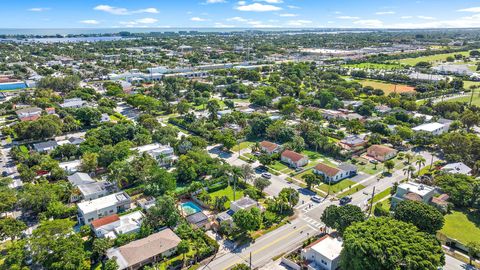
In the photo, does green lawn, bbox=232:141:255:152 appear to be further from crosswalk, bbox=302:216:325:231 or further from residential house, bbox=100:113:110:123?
residential house, bbox=100:113:110:123

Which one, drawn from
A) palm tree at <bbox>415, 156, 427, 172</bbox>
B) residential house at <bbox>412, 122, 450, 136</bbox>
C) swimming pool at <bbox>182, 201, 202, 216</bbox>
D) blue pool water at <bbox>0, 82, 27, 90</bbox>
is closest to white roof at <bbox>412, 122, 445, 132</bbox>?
residential house at <bbox>412, 122, 450, 136</bbox>

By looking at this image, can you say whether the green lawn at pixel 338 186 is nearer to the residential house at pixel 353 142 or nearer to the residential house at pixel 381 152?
the residential house at pixel 381 152

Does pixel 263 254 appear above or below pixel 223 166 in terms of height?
below

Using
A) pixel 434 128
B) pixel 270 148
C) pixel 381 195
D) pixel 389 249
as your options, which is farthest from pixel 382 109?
pixel 389 249

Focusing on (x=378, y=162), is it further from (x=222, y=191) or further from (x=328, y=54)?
(x=328, y=54)

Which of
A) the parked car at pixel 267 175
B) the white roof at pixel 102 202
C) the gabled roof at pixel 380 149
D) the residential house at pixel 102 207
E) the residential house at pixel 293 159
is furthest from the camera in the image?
the gabled roof at pixel 380 149

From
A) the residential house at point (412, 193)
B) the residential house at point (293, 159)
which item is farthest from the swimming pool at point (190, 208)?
the residential house at point (412, 193)

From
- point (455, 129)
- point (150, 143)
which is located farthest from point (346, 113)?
point (150, 143)
